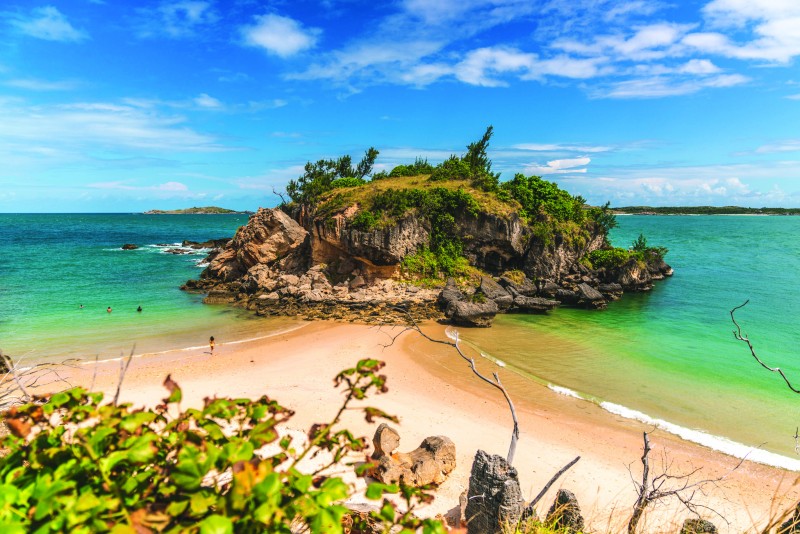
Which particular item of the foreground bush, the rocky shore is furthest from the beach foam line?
the foreground bush

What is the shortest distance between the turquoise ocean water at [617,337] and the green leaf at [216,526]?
6.10m

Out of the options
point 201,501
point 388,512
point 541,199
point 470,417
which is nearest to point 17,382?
point 201,501

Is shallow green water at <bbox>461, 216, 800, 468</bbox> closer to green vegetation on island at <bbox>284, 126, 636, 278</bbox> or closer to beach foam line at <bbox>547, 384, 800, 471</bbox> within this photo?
beach foam line at <bbox>547, 384, 800, 471</bbox>

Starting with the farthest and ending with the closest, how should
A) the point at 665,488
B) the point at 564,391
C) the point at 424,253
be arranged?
the point at 424,253
the point at 564,391
the point at 665,488

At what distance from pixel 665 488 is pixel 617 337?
15.3 meters

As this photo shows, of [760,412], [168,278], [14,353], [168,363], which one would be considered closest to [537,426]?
[760,412]

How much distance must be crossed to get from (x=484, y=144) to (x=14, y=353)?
3768 centimetres

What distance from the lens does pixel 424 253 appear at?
3288 centimetres

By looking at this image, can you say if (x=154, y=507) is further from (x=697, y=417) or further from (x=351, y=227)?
(x=351, y=227)

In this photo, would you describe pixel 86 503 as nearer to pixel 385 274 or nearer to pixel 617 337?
pixel 617 337

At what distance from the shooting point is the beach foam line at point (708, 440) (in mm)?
12039

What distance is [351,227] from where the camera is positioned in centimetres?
3092

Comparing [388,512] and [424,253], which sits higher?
[388,512]

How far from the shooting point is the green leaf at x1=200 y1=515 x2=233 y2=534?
169 centimetres
